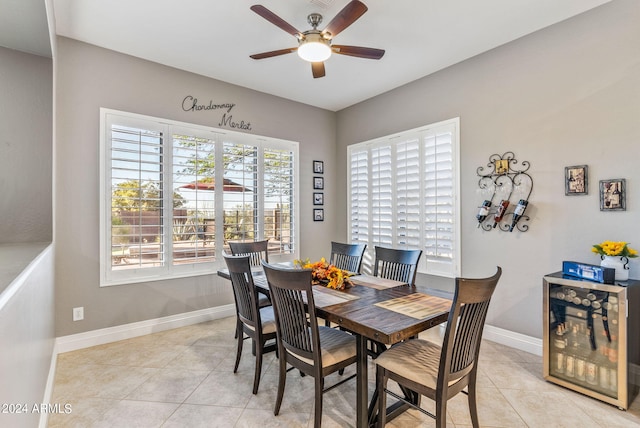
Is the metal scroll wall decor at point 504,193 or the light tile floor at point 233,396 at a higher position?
the metal scroll wall decor at point 504,193

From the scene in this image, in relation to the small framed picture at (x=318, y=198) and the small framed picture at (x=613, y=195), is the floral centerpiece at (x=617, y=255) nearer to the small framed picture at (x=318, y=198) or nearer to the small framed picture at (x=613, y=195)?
the small framed picture at (x=613, y=195)

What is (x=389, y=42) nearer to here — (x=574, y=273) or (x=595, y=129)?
(x=595, y=129)

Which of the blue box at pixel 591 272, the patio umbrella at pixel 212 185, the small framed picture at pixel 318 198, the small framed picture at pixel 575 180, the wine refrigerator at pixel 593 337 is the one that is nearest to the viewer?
the wine refrigerator at pixel 593 337

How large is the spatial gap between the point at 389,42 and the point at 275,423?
11.3ft

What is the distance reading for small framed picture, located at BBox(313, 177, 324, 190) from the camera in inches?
198

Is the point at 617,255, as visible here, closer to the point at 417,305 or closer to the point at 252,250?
the point at 417,305

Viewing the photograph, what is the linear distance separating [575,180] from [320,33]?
2512mm

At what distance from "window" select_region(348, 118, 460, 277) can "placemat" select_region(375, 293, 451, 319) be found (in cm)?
159

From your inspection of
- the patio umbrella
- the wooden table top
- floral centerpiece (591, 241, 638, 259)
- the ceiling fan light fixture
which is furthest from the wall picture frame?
Answer: the patio umbrella

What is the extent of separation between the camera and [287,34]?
9.86 ft

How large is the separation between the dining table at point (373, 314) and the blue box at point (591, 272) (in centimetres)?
118

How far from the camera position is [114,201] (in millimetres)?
3277

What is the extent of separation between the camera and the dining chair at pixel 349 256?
Answer: 3260mm

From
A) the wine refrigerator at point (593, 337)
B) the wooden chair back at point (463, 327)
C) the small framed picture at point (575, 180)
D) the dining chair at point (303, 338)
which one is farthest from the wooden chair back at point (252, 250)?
the small framed picture at point (575, 180)
